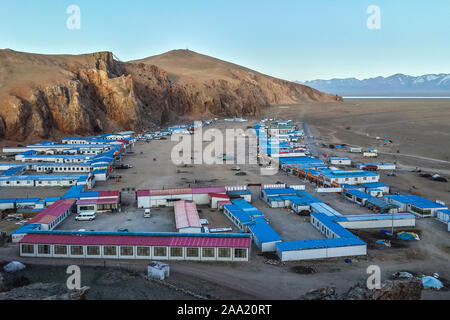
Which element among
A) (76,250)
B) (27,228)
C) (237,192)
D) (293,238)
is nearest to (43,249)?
(76,250)

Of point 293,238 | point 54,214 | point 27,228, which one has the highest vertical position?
point 54,214

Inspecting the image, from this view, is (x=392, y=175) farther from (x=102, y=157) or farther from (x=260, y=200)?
(x=102, y=157)

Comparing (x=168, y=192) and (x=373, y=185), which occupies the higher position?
(x=168, y=192)

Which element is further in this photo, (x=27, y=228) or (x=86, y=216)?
(x=86, y=216)

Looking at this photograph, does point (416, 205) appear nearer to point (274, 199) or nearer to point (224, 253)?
point (274, 199)

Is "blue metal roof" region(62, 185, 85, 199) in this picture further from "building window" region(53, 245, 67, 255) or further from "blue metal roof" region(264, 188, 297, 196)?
"blue metal roof" region(264, 188, 297, 196)

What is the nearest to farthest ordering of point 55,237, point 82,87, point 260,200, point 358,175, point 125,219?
1. point 55,237
2. point 125,219
3. point 260,200
4. point 358,175
5. point 82,87
